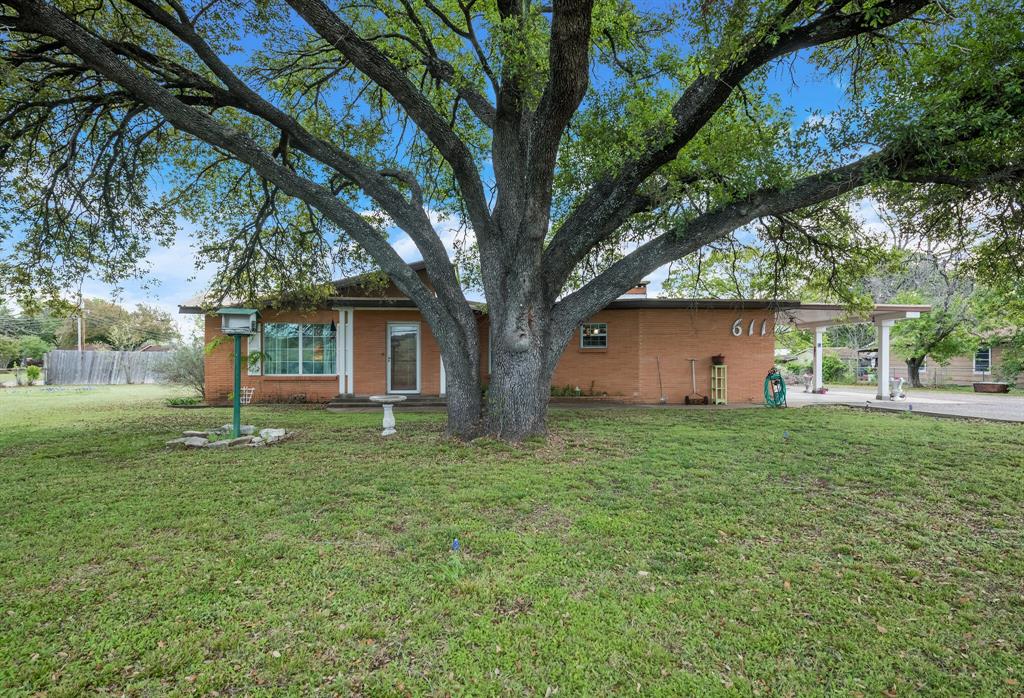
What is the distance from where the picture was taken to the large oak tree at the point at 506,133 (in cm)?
548

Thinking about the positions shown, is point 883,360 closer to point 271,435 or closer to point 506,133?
point 506,133

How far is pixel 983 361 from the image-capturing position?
23.3 m

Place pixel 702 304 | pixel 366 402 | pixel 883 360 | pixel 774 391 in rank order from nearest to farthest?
pixel 366 402
pixel 774 391
pixel 702 304
pixel 883 360

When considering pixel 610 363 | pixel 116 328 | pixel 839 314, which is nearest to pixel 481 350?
pixel 610 363

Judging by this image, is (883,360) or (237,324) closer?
(237,324)

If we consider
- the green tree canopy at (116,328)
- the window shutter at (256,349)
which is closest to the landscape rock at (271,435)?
the window shutter at (256,349)

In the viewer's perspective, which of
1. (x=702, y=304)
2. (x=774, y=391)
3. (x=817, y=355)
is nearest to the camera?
(x=774, y=391)

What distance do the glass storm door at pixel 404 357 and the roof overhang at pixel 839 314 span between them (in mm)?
9855

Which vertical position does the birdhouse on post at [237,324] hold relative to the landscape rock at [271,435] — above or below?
above

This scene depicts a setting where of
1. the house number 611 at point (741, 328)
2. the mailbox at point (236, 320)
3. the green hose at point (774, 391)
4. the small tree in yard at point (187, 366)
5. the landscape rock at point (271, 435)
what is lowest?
the landscape rock at point (271, 435)

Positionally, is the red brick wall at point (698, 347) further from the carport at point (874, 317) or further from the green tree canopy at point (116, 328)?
the green tree canopy at point (116, 328)

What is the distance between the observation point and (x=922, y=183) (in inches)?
241

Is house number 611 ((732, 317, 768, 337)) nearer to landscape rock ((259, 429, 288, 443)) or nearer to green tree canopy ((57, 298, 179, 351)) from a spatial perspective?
landscape rock ((259, 429, 288, 443))

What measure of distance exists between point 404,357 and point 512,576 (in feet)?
35.1
